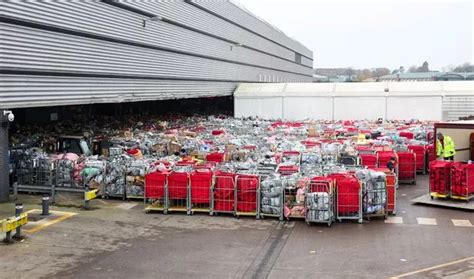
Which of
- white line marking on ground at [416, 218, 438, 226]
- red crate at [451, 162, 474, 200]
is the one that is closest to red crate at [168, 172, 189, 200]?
white line marking on ground at [416, 218, 438, 226]

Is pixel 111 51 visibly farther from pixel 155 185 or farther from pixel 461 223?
pixel 461 223

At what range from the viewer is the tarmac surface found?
10.0 m

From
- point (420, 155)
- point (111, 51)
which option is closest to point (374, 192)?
point (420, 155)

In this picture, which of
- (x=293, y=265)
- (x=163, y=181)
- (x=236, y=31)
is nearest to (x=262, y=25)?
(x=236, y=31)

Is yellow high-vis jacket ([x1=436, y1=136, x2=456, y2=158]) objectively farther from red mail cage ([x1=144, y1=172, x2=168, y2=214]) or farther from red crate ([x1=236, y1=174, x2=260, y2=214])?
red mail cage ([x1=144, y1=172, x2=168, y2=214])

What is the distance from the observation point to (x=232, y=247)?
11.8 metres

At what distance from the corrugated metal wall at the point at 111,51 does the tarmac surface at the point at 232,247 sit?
559cm

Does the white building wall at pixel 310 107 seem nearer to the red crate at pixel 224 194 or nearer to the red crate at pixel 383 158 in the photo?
the red crate at pixel 383 158

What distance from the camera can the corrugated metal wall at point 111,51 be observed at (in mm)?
17781

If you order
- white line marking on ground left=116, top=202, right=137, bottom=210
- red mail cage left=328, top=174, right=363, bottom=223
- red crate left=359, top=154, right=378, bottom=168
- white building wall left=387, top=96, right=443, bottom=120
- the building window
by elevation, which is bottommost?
white line marking on ground left=116, top=202, right=137, bottom=210

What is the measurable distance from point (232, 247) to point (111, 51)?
1653 centimetres

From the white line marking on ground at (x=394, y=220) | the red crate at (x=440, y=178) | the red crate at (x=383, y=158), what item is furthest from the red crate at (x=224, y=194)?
the red crate at (x=383, y=158)

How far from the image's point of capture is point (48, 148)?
21.9 meters

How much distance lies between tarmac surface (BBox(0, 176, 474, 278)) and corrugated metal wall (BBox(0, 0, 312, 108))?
5591 millimetres
